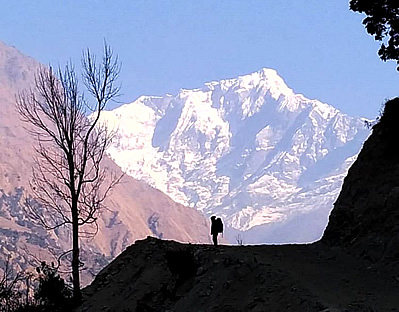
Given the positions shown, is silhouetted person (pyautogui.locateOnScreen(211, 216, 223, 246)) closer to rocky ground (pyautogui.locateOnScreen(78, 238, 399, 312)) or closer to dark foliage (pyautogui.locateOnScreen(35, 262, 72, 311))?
rocky ground (pyautogui.locateOnScreen(78, 238, 399, 312))

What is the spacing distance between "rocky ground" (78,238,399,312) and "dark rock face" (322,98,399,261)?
601 mm

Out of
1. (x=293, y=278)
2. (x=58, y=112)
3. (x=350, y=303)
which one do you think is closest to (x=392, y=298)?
(x=350, y=303)

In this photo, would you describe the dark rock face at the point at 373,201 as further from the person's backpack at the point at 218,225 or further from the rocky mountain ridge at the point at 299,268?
the person's backpack at the point at 218,225

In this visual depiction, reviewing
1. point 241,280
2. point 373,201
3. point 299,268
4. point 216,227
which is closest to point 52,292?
point 216,227

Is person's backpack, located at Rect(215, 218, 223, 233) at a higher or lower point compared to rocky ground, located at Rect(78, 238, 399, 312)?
higher

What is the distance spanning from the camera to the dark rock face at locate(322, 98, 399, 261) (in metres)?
22.1

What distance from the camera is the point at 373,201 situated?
24562 mm

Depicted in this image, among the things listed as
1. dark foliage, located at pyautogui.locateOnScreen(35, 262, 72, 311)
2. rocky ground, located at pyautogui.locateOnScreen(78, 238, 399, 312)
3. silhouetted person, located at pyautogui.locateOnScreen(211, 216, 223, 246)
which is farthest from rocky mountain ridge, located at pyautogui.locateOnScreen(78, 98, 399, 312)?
silhouetted person, located at pyautogui.locateOnScreen(211, 216, 223, 246)

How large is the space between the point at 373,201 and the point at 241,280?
6892 millimetres

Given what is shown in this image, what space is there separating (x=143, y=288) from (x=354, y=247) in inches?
272

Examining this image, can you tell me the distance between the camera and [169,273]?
919 inches

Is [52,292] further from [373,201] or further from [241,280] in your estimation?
[373,201]

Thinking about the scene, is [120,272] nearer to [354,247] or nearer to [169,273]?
[169,273]

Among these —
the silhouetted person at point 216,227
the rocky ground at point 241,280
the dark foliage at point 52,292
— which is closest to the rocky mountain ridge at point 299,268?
the rocky ground at point 241,280
